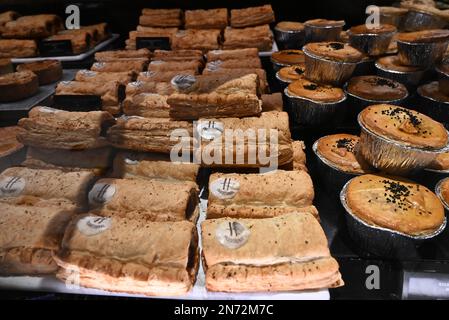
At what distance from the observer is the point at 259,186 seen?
2.44m

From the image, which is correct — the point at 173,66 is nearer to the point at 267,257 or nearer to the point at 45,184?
the point at 45,184

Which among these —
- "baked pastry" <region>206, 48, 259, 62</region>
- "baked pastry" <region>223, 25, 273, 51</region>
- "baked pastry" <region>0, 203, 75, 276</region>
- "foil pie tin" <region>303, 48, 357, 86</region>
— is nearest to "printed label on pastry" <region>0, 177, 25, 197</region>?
"baked pastry" <region>0, 203, 75, 276</region>

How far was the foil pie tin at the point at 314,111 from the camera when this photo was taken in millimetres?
3334

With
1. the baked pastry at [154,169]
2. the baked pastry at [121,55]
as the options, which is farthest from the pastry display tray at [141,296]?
the baked pastry at [121,55]

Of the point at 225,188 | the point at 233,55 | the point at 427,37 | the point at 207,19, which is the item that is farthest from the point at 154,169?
the point at 207,19

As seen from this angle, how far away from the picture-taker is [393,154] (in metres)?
2.47

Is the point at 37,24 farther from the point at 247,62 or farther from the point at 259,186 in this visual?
the point at 259,186

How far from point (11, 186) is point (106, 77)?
5.82 feet

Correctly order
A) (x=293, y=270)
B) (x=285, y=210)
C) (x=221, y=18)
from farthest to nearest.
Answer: (x=221, y=18)
(x=285, y=210)
(x=293, y=270)

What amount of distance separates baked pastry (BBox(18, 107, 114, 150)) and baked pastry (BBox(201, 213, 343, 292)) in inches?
46.4

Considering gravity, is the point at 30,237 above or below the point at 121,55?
below
